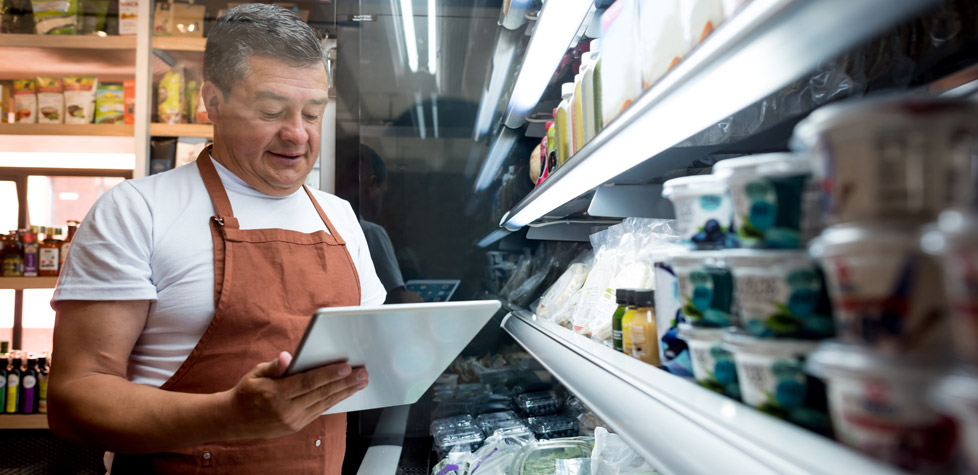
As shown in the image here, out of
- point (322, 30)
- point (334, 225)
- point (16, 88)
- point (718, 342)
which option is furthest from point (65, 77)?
point (718, 342)

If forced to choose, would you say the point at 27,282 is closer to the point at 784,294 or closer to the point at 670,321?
the point at 670,321

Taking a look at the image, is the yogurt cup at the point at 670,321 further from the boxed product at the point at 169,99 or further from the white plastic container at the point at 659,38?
the boxed product at the point at 169,99

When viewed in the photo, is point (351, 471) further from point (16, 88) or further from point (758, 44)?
point (758, 44)

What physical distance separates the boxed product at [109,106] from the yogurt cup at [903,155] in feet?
11.6

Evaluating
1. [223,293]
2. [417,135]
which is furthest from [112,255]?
→ [417,135]

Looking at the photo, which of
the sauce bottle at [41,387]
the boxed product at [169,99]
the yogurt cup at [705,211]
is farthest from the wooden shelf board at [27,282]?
the yogurt cup at [705,211]

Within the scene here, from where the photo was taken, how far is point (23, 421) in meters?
3.05

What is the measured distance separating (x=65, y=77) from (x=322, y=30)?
1372 millimetres

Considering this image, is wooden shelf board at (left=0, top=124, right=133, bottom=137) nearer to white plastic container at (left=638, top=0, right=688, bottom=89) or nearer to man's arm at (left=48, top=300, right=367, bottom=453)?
man's arm at (left=48, top=300, right=367, bottom=453)

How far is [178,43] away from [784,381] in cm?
322

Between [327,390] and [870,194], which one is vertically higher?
[870,194]

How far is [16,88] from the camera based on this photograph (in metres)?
3.30

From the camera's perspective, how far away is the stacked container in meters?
0.43

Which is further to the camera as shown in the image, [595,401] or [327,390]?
[327,390]
